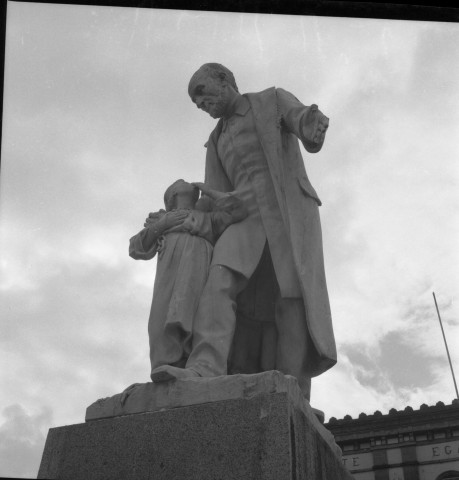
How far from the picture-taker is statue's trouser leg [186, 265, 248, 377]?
15.8ft

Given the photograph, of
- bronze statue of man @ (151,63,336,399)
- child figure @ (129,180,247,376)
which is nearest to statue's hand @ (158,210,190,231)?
child figure @ (129,180,247,376)

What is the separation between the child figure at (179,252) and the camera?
493 cm

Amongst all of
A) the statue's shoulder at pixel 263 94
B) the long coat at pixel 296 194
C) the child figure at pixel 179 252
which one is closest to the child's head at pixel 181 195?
the child figure at pixel 179 252

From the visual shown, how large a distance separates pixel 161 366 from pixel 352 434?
24.4 metres

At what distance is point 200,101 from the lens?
6.06 meters

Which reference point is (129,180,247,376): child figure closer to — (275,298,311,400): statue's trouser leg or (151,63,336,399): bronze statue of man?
(151,63,336,399): bronze statue of man

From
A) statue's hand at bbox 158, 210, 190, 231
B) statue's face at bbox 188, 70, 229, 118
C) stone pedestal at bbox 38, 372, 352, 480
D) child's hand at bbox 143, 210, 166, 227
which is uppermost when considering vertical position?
statue's face at bbox 188, 70, 229, 118

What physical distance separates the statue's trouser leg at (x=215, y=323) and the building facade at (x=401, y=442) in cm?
2312

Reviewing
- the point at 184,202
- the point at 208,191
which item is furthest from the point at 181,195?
the point at 208,191

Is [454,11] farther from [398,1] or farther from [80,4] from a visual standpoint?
[80,4]

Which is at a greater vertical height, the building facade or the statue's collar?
the building facade

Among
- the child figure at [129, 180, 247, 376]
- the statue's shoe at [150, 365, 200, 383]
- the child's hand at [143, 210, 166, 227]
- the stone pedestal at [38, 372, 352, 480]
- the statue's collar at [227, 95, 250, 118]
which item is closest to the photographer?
the stone pedestal at [38, 372, 352, 480]

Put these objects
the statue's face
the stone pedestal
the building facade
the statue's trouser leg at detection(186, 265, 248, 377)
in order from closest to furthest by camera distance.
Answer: the stone pedestal < the statue's trouser leg at detection(186, 265, 248, 377) < the statue's face < the building facade

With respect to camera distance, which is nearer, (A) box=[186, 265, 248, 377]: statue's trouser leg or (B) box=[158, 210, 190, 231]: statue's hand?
(A) box=[186, 265, 248, 377]: statue's trouser leg
